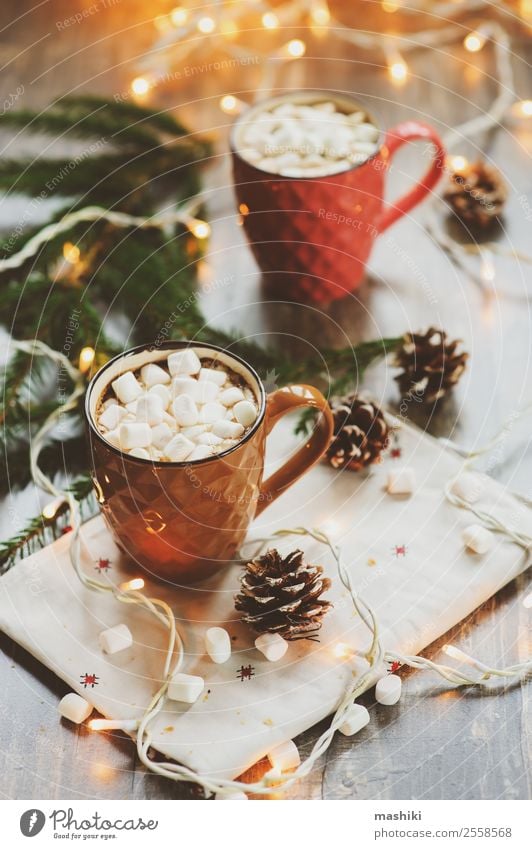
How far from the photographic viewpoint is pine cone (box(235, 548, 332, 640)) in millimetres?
500

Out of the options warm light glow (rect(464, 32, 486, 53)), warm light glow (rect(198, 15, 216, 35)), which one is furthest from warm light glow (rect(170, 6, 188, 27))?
warm light glow (rect(464, 32, 486, 53))

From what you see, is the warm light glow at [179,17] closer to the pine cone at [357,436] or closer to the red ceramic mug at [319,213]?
the red ceramic mug at [319,213]

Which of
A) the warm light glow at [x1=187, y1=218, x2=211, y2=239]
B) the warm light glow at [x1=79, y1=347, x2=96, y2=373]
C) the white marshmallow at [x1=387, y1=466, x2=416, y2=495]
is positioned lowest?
the white marshmallow at [x1=387, y1=466, x2=416, y2=495]

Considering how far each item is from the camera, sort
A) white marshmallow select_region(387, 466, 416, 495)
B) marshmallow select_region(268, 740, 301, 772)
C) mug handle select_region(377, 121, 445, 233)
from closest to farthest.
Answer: marshmallow select_region(268, 740, 301, 772) < white marshmallow select_region(387, 466, 416, 495) < mug handle select_region(377, 121, 445, 233)

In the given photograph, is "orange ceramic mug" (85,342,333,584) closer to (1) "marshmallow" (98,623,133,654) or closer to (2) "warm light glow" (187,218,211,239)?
(1) "marshmallow" (98,623,133,654)

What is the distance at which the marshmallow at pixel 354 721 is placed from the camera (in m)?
0.47

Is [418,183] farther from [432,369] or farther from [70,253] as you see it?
[70,253]

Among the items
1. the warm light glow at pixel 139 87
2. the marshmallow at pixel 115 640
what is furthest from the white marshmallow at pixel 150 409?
the warm light glow at pixel 139 87

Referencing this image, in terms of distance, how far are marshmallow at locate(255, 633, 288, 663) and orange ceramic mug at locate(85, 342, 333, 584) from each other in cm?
6

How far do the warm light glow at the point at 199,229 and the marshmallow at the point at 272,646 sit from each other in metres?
0.40

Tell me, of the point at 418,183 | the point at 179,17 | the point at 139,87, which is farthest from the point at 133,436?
the point at 179,17

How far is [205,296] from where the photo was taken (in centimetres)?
74
